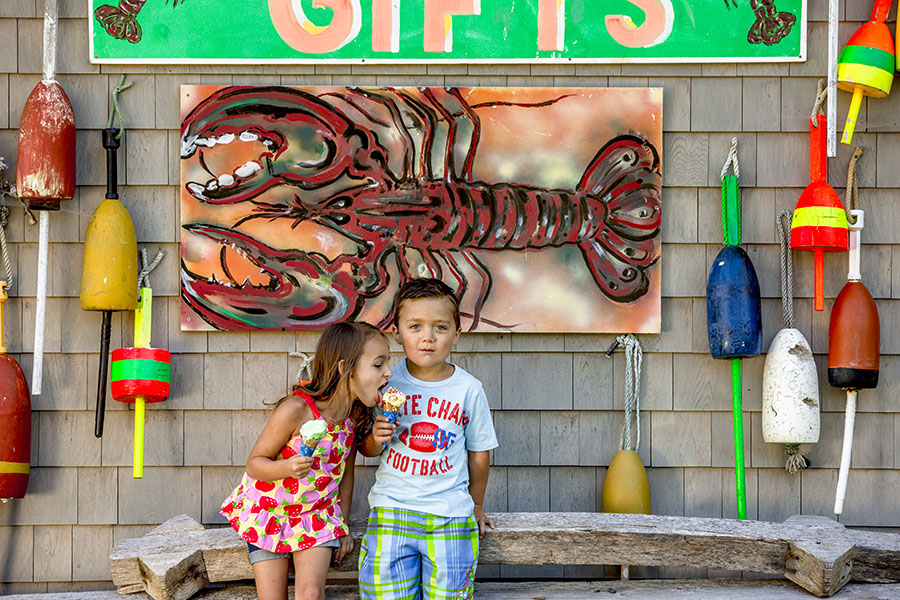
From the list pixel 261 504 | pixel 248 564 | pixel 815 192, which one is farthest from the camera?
pixel 815 192

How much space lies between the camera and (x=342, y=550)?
9.84ft

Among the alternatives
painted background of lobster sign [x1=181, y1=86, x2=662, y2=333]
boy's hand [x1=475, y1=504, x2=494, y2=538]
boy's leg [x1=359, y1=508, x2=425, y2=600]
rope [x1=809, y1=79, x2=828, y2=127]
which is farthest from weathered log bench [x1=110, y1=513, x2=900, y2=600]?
rope [x1=809, y1=79, x2=828, y2=127]

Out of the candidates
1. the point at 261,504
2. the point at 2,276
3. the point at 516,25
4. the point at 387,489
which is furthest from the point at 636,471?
the point at 2,276

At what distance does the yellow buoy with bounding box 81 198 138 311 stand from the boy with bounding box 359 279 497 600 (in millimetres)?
1175

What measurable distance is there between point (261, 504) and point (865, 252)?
259 centimetres

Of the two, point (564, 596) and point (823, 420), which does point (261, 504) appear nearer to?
point (564, 596)

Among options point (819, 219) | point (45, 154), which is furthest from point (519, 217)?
point (45, 154)

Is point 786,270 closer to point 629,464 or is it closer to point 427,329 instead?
point 629,464

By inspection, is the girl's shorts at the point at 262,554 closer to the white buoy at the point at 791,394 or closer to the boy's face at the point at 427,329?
the boy's face at the point at 427,329

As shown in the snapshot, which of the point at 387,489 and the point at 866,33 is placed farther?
the point at 866,33

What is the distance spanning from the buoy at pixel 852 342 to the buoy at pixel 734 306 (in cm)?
32

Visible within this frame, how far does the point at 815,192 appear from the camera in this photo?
351 centimetres

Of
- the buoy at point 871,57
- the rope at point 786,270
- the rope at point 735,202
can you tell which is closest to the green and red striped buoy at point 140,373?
the rope at point 735,202

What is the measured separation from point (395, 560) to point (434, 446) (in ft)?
1.27
